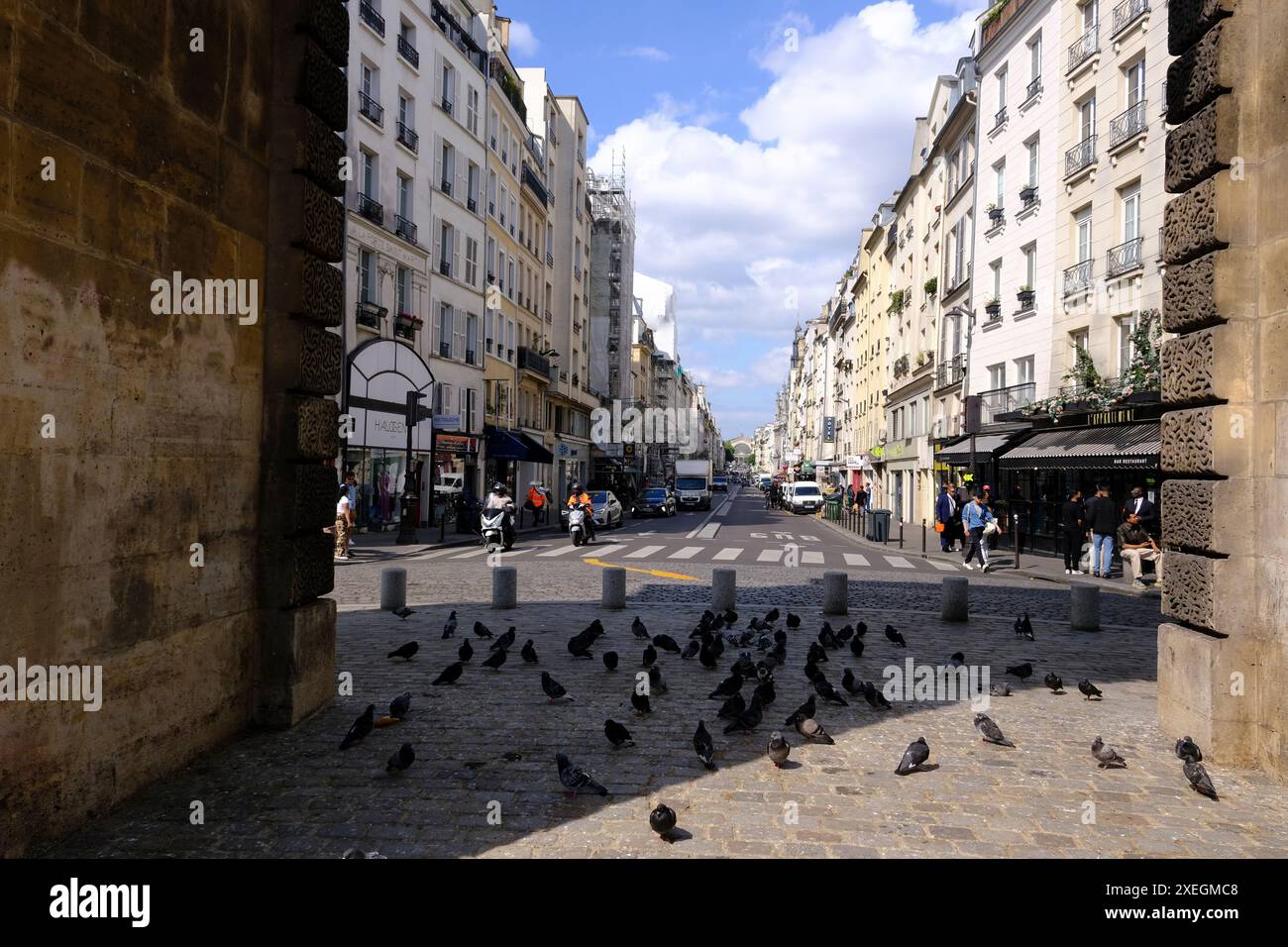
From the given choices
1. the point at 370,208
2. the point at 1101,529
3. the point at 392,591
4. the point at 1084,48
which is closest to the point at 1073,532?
the point at 1101,529

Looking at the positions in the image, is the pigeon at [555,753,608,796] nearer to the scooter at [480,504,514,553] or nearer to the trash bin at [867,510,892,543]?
the scooter at [480,504,514,553]

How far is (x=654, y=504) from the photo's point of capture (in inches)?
1775

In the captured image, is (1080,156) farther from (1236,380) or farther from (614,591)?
(1236,380)

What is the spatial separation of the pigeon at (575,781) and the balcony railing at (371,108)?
2532 centimetres

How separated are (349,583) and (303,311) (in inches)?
373

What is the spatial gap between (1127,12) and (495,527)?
20.1 meters

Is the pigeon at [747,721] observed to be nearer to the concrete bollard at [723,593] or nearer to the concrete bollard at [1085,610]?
the concrete bollard at [723,593]

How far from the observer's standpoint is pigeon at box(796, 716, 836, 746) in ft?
19.5

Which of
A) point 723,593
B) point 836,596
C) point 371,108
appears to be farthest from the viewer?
point 371,108

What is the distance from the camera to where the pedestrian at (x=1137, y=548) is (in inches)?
632

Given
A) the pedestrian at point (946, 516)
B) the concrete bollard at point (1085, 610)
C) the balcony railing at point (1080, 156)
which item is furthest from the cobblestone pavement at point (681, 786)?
the balcony railing at point (1080, 156)

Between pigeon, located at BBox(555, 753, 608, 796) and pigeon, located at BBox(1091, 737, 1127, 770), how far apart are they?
3.17 m

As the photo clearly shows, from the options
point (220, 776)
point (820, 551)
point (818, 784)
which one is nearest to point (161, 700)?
point (220, 776)

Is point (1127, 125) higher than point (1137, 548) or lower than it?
higher
